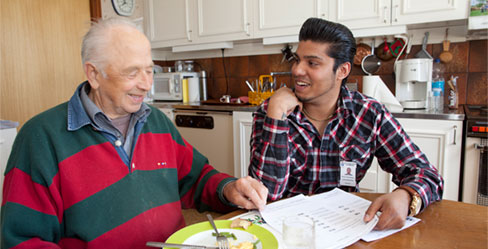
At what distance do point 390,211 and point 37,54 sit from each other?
338 centimetres

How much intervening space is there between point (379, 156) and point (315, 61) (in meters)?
0.44

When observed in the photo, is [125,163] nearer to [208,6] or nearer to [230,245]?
[230,245]

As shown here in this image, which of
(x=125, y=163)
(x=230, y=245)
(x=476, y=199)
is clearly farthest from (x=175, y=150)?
(x=476, y=199)

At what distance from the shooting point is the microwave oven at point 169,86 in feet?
11.3

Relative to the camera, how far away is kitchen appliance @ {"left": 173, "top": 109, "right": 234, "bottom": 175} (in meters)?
2.99

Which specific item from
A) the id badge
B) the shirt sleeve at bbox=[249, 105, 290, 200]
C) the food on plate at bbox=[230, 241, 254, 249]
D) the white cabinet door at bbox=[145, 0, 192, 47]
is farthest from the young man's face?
the white cabinet door at bbox=[145, 0, 192, 47]

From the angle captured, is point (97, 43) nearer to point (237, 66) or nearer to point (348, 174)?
point (348, 174)

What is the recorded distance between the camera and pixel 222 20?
10.6 ft

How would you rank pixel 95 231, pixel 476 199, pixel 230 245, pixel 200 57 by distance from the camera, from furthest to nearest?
pixel 200 57 → pixel 476 199 → pixel 95 231 → pixel 230 245

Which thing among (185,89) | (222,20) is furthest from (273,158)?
(185,89)

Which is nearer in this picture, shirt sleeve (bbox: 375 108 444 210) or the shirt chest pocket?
shirt sleeve (bbox: 375 108 444 210)

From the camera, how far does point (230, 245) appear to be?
2.56 feet

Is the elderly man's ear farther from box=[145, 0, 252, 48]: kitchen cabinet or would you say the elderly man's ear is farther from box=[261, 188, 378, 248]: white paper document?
box=[145, 0, 252, 48]: kitchen cabinet

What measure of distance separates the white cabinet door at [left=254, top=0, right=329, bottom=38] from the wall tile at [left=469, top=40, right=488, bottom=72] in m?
1.11
